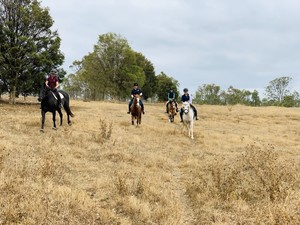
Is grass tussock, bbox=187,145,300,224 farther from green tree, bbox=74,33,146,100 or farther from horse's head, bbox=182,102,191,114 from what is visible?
green tree, bbox=74,33,146,100

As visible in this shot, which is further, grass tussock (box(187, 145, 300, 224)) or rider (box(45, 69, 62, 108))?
rider (box(45, 69, 62, 108))

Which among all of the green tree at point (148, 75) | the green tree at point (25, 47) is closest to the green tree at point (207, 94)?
the green tree at point (148, 75)

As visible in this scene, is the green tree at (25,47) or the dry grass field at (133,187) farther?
the green tree at (25,47)

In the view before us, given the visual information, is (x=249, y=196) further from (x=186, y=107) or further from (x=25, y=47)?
(x=25, y=47)

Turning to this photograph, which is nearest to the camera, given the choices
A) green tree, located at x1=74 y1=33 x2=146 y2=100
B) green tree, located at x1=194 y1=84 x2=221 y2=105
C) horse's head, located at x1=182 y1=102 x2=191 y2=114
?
horse's head, located at x1=182 y1=102 x2=191 y2=114

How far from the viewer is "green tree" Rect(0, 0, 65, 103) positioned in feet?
104

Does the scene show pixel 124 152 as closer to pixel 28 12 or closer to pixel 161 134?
pixel 161 134

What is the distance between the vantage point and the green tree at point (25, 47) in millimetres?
31675

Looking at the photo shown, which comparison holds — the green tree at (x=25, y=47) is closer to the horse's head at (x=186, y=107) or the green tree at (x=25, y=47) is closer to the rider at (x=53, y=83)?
the rider at (x=53, y=83)

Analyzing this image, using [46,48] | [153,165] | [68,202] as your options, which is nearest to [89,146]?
[153,165]

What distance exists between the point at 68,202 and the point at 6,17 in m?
32.5

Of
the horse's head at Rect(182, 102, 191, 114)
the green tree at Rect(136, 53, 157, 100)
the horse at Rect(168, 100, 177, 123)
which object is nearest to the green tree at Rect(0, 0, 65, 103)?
the horse at Rect(168, 100, 177, 123)

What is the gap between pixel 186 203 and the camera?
7.75 m

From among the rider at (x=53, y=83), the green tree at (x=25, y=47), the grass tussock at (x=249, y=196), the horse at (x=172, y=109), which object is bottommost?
the grass tussock at (x=249, y=196)
